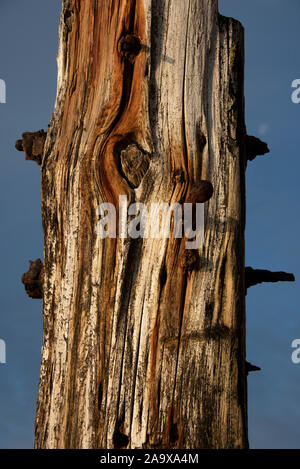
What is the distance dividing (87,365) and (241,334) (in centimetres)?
64

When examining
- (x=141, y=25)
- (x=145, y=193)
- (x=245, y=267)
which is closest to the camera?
(x=145, y=193)

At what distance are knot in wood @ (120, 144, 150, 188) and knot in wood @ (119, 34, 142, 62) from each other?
395 mm

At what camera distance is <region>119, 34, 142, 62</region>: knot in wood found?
2402 millimetres

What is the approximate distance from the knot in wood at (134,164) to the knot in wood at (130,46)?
395 millimetres

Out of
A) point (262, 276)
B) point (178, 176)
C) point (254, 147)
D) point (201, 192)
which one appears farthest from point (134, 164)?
point (262, 276)

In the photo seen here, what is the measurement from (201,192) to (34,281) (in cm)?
86

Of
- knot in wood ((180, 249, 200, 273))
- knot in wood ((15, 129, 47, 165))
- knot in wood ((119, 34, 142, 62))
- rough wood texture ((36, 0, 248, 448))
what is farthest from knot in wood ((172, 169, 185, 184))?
knot in wood ((15, 129, 47, 165))

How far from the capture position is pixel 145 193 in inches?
90.9

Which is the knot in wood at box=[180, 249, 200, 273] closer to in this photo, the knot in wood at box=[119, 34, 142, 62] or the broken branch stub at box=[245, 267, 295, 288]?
the broken branch stub at box=[245, 267, 295, 288]

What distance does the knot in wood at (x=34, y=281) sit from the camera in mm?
2547

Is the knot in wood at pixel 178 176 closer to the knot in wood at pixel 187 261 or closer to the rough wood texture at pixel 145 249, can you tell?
the rough wood texture at pixel 145 249

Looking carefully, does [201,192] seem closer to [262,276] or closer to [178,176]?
[178,176]
